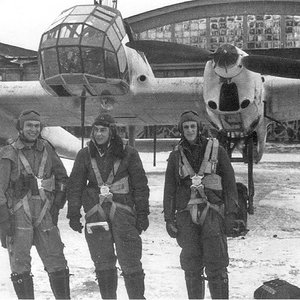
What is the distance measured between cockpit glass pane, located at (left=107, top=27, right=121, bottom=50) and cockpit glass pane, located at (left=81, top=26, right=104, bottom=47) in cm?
19

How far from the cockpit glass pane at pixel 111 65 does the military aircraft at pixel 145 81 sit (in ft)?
0.06

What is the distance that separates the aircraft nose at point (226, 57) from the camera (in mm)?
7062

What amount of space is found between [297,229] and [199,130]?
13.4 feet

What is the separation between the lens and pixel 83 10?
8711mm

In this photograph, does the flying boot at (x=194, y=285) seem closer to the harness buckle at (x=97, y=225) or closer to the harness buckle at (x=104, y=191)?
the harness buckle at (x=97, y=225)

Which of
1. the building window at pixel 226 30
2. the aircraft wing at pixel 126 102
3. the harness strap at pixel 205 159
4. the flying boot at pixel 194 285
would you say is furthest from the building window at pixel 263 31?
the flying boot at pixel 194 285

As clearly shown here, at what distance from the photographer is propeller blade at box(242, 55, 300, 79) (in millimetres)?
6773

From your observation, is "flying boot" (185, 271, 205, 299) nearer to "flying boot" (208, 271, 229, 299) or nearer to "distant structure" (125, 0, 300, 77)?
"flying boot" (208, 271, 229, 299)

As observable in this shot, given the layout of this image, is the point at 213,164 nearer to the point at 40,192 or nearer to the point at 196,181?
the point at 196,181

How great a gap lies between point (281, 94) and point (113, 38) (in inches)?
139

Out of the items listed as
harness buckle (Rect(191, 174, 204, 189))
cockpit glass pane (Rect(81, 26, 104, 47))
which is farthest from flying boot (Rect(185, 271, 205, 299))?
cockpit glass pane (Rect(81, 26, 104, 47))

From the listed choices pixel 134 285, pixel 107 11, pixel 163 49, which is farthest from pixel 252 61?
pixel 134 285

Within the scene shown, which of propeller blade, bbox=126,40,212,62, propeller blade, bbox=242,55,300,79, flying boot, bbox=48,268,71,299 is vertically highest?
propeller blade, bbox=126,40,212,62

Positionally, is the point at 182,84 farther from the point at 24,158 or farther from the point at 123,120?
the point at 24,158
